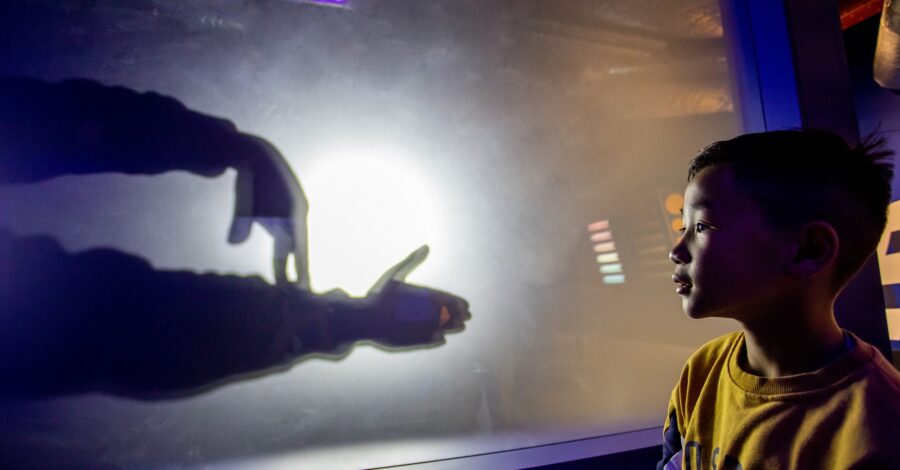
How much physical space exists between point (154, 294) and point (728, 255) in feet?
3.44

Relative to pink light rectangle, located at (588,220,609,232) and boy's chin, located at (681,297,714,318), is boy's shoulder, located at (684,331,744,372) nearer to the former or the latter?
boy's chin, located at (681,297,714,318)

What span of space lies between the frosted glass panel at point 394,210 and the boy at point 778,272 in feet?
2.19

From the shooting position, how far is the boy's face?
0.52m

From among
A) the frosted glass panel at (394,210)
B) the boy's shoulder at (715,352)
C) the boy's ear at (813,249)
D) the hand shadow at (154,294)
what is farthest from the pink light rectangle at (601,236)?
the boy's ear at (813,249)

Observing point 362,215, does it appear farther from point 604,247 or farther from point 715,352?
point 715,352

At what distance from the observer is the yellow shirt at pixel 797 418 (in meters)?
0.42

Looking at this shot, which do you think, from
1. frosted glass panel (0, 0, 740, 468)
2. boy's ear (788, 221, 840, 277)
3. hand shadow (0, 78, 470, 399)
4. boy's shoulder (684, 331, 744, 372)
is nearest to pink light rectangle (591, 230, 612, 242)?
frosted glass panel (0, 0, 740, 468)

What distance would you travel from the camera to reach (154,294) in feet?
3.53

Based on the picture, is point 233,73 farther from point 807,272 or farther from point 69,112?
point 807,272

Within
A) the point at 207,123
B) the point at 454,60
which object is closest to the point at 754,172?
the point at 454,60

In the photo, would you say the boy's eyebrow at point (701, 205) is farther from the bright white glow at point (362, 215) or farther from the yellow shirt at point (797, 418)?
the bright white glow at point (362, 215)

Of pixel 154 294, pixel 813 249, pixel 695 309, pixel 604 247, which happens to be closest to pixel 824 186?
pixel 813 249

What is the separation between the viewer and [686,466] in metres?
0.56

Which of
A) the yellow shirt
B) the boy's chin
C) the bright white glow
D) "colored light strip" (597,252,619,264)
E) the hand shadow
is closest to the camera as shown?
the yellow shirt
